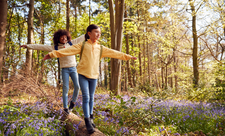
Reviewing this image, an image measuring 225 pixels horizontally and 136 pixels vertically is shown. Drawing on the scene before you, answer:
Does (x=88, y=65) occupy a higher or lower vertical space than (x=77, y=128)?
higher

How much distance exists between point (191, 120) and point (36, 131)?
398 cm

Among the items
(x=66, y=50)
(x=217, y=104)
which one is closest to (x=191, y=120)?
(x=217, y=104)

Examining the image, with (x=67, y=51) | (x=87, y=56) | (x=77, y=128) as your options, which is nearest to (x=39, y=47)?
(x=67, y=51)

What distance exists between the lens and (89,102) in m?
3.41

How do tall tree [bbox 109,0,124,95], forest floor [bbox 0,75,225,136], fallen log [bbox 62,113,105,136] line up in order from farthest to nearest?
1. tall tree [bbox 109,0,124,95]
2. forest floor [bbox 0,75,225,136]
3. fallen log [bbox 62,113,105,136]

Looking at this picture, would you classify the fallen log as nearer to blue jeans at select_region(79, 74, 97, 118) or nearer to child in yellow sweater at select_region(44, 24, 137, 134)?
child in yellow sweater at select_region(44, 24, 137, 134)

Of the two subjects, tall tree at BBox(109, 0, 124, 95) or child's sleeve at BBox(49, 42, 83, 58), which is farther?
tall tree at BBox(109, 0, 124, 95)

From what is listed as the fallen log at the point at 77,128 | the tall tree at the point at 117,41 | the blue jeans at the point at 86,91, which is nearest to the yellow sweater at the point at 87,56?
the blue jeans at the point at 86,91

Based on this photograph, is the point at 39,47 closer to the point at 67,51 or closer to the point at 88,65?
the point at 67,51

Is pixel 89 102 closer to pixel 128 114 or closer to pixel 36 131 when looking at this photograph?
pixel 36 131

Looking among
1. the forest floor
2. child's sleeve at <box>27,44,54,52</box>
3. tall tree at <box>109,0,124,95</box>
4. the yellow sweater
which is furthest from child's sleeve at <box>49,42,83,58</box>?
tall tree at <box>109,0,124,95</box>

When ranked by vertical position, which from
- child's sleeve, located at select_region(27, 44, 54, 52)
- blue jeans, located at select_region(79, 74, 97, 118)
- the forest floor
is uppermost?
child's sleeve, located at select_region(27, 44, 54, 52)

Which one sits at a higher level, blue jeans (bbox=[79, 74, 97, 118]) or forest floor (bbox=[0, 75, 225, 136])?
blue jeans (bbox=[79, 74, 97, 118])

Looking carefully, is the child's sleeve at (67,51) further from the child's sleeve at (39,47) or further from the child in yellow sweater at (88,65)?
the child's sleeve at (39,47)
